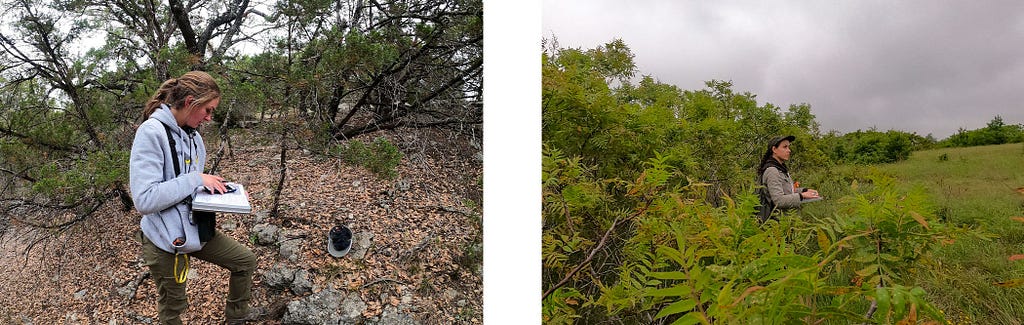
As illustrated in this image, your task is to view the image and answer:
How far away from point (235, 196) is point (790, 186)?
1465 millimetres

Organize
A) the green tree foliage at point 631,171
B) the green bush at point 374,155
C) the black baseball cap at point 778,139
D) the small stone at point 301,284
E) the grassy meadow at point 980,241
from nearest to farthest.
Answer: the grassy meadow at point 980,241
the green tree foliage at point 631,171
the black baseball cap at point 778,139
the small stone at point 301,284
the green bush at point 374,155

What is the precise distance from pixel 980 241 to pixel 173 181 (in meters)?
1.63

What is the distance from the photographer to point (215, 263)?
4.43ft

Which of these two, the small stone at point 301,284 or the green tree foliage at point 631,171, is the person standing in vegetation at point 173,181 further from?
the green tree foliage at point 631,171

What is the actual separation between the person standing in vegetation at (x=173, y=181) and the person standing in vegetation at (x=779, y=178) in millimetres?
1422

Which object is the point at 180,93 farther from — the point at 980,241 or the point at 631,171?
the point at 980,241

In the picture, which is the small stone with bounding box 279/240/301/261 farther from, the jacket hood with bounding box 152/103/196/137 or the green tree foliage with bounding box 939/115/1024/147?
the green tree foliage with bounding box 939/115/1024/147

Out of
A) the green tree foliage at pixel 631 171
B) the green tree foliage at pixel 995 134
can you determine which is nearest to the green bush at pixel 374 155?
the green tree foliage at pixel 631 171

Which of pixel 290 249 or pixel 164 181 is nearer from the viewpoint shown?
pixel 164 181

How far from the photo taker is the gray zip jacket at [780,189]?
1465 mm

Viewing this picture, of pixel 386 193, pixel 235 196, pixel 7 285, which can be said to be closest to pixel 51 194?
pixel 7 285

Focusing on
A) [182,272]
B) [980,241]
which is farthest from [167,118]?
[980,241]

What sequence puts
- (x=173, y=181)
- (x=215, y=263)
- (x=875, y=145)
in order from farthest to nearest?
(x=215, y=263) < (x=875, y=145) < (x=173, y=181)

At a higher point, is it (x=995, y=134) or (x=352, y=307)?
(x=995, y=134)
